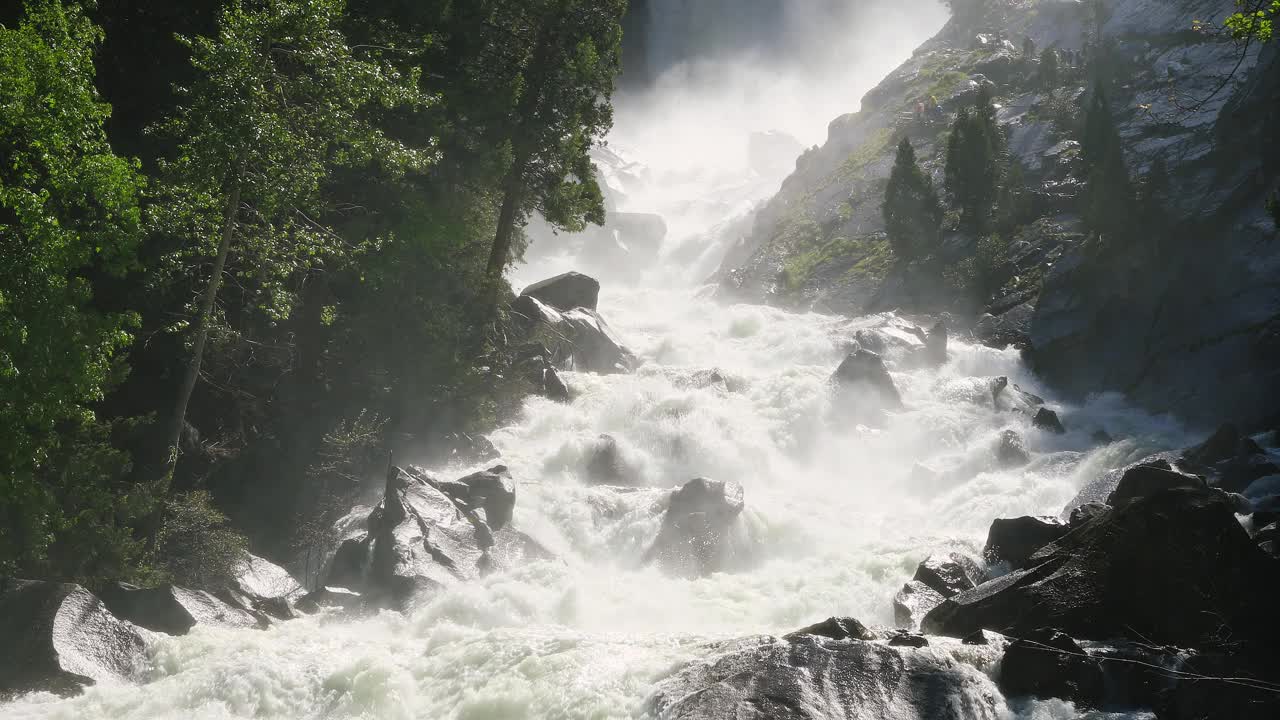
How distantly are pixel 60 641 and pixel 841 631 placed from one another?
39.5 feet

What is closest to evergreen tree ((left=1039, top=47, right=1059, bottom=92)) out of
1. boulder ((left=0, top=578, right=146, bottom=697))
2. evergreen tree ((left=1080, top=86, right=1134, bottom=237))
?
evergreen tree ((left=1080, top=86, right=1134, bottom=237))

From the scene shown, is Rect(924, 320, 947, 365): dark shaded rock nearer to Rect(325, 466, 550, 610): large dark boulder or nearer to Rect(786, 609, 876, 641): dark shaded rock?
Rect(325, 466, 550, 610): large dark boulder

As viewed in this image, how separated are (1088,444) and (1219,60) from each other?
43.7m

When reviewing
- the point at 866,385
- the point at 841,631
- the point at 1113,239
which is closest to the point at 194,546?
the point at 841,631

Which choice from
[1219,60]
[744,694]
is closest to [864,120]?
[1219,60]

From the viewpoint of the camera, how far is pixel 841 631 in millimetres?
11312

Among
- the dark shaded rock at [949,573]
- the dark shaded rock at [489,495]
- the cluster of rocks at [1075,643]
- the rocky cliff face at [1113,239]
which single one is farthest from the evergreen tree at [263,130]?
the rocky cliff face at [1113,239]

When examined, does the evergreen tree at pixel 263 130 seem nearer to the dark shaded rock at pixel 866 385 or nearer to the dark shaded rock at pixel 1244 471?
the dark shaded rock at pixel 1244 471

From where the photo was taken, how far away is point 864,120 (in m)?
97.7

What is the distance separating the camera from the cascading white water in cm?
1127

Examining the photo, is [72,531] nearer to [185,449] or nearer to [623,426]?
[185,449]

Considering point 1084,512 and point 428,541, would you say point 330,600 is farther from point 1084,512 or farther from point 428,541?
point 1084,512

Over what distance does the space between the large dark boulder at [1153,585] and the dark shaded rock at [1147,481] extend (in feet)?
10.9

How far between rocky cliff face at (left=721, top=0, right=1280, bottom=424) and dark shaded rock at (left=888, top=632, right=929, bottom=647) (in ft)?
29.3
